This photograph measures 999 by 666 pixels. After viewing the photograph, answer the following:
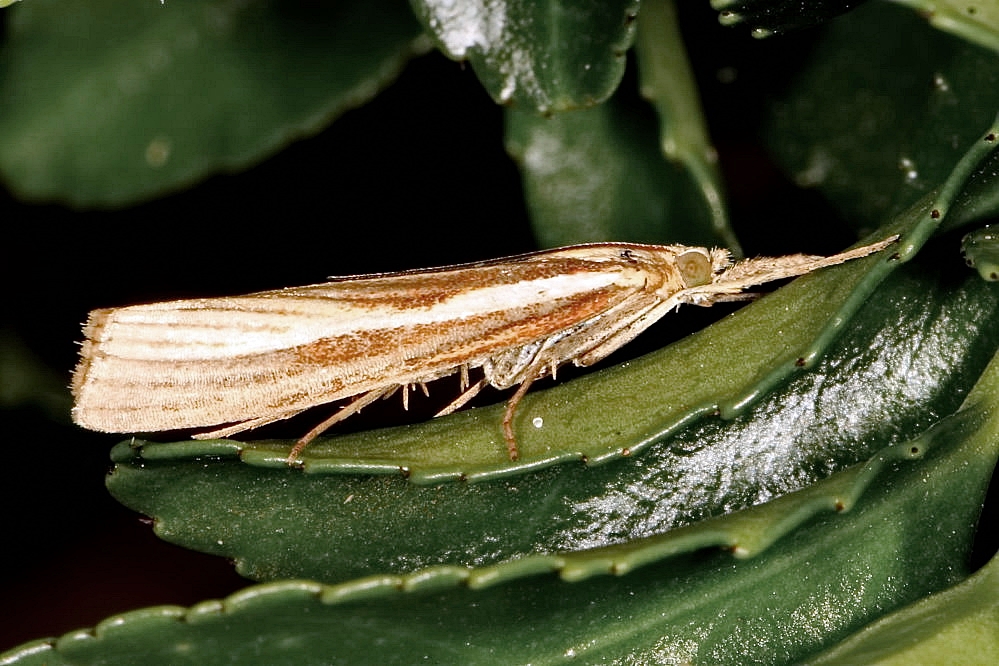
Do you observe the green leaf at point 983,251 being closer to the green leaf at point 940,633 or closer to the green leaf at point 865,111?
the green leaf at point 940,633

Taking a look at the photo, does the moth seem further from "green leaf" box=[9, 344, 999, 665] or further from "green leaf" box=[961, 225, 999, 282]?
"green leaf" box=[9, 344, 999, 665]

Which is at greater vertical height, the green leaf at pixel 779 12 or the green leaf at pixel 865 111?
the green leaf at pixel 779 12

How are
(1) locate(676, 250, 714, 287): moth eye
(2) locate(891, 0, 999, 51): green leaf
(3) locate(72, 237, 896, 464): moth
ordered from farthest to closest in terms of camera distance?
(1) locate(676, 250, 714, 287): moth eye, (3) locate(72, 237, 896, 464): moth, (2) locate(891, 0, 999, 51): green leaf

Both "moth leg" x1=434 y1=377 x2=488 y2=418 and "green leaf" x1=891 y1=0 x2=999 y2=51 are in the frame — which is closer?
"green leaf" x1=891 y1=0 x2=999 y2=51

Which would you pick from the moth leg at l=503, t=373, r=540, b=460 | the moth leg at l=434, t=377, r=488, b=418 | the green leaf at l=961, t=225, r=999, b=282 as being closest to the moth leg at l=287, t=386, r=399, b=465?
the moth leg at l=434, t=377, r=488, b=418

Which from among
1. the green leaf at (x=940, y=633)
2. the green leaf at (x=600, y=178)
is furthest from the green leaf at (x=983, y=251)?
the green leaf at (x=600, y=178)

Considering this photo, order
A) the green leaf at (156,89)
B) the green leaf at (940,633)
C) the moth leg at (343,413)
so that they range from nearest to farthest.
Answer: the green leaf at (940,633)
the moth leg at (343,413)
the green leaf at (156,89)

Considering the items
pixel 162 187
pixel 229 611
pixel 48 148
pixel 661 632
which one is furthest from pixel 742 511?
pixel 48 148
